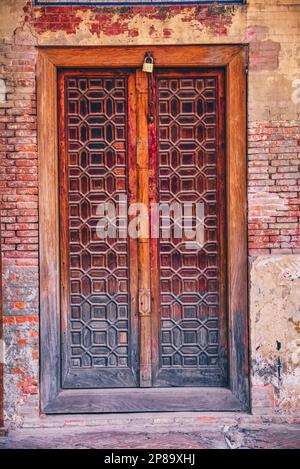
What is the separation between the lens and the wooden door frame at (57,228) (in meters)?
5.27

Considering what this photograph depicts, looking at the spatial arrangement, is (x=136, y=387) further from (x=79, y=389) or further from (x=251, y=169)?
(x=251, y=169)

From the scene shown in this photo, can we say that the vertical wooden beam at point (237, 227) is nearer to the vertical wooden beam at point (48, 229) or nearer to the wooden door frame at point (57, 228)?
the wooden door frame at point (57, 228)

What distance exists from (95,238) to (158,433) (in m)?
1.83

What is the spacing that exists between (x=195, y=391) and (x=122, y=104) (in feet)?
8.98

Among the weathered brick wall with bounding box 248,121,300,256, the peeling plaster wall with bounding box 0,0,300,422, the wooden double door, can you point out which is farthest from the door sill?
the weathered brick wall with bounding box 248,121,300,256

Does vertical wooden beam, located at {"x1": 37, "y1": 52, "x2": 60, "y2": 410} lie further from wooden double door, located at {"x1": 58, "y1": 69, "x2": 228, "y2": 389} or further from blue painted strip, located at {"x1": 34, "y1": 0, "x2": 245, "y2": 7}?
blue painted strip, located at {"x1": 34, "y1": 0, "x2": 245, "y2": 7}

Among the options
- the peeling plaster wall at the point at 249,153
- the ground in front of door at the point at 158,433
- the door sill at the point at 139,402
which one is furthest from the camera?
the door sill at the point at 139,402

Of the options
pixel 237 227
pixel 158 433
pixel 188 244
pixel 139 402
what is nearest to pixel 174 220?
pixel 188 244

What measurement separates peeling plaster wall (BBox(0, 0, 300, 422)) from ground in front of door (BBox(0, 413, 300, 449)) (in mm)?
208

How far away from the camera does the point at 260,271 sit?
17.2ft

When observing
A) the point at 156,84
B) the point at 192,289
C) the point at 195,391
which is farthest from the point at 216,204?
the point at 195,391

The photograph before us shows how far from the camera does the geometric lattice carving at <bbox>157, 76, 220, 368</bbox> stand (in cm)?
541

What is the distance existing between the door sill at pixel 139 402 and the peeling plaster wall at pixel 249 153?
261mm

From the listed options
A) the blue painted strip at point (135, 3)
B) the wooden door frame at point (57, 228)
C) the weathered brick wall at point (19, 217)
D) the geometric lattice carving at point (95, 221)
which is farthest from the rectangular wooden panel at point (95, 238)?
the blue painted strip at point (135, 3)
